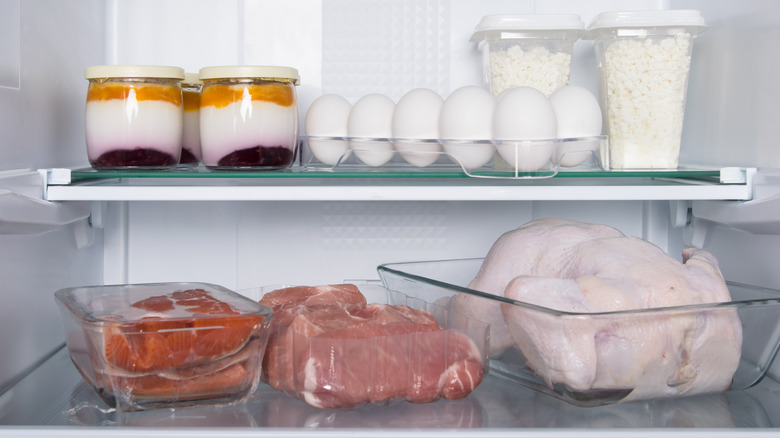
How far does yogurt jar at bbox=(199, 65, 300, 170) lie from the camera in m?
0.96

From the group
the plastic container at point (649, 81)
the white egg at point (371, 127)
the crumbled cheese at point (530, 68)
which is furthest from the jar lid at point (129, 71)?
the plastic container at point (649, 81)

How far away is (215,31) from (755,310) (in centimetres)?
88

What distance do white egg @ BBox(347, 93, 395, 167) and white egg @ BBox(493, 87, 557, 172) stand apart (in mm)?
148

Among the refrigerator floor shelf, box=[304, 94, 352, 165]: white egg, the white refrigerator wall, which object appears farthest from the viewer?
box=[304, 94, 352, 165]: white egg

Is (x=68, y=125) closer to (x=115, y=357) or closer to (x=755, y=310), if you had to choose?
(x=115, y=357)

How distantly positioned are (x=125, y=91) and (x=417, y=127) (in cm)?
37

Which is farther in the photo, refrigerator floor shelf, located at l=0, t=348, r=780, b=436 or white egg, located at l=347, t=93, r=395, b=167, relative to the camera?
white egg, located at l=347, t=93, r=395, b=167

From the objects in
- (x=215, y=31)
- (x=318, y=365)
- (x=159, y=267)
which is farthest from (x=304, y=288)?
(x=215, y=31)

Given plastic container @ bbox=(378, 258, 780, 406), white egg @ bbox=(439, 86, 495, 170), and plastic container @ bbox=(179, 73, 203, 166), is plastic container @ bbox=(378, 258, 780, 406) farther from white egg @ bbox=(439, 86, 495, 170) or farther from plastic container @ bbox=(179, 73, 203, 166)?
plastic container @ bbox=(179, 73, 203, 166)

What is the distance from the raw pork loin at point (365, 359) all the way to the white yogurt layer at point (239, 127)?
22 centimetres

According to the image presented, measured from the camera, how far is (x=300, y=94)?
3.99ft

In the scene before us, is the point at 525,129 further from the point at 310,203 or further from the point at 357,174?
the point at 310,203

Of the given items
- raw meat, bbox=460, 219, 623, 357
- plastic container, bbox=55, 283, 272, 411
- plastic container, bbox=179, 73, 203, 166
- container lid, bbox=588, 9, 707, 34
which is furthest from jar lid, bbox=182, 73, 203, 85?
container lid, bbox=588, 9, 707, 34

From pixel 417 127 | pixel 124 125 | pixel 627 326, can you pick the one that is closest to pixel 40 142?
pixel 124 125
